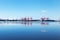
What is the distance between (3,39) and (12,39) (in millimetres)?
672

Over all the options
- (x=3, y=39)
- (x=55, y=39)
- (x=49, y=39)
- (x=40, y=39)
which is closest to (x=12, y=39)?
(x=3, y=39)

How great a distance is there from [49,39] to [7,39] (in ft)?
9.96

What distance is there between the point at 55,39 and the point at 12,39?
309 cm

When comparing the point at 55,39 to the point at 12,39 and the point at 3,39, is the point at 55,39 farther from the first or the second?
the point at 3,39

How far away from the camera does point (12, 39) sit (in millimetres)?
6129

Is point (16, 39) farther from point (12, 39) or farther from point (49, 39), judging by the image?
point (49, 39)

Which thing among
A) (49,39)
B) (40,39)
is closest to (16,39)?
(40,39)

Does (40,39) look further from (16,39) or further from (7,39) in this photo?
(7,39)

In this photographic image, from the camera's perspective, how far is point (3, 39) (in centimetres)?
620

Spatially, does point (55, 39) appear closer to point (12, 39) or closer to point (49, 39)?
point (49, 39)

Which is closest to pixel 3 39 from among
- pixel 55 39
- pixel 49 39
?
pixel 49 39

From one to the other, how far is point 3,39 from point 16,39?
3.13 ft

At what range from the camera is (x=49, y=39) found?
6.13 metres

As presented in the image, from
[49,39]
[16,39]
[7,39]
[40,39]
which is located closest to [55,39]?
[49,39]
